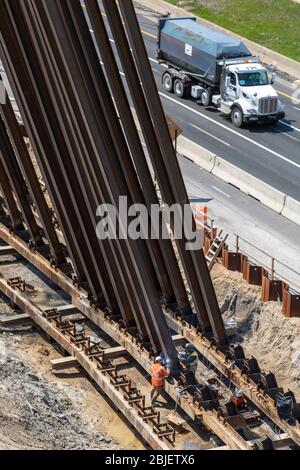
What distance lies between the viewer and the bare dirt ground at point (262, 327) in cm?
2888

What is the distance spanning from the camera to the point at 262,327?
3020 cm

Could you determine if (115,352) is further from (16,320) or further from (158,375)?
(16,320)

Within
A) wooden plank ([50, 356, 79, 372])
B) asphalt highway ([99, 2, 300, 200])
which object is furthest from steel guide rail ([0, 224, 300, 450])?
asphalt highway ([99, 2, 300, 200])

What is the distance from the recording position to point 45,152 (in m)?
28.5

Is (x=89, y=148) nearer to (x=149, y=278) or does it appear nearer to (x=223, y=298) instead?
(x=149, y=278)

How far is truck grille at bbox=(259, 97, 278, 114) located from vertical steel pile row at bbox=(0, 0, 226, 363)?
17.9 meters

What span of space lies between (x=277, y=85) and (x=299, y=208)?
58.0ft

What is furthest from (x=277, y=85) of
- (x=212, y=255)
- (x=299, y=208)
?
(x=212, y=255)

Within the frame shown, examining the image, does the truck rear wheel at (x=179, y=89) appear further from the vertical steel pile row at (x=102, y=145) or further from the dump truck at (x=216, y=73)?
the vertical steel pile row at (x=102, y=145)

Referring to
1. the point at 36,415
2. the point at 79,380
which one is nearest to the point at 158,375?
the point at 36,415

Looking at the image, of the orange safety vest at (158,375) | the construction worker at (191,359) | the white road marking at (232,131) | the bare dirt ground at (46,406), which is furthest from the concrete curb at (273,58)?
the orange safety vest at (158,375)

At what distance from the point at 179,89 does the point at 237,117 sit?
4436 millimetres

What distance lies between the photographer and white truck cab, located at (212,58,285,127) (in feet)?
149

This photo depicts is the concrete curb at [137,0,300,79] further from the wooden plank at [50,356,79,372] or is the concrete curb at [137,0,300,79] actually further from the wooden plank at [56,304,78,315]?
the wooden plank at [50,356,79,372]
